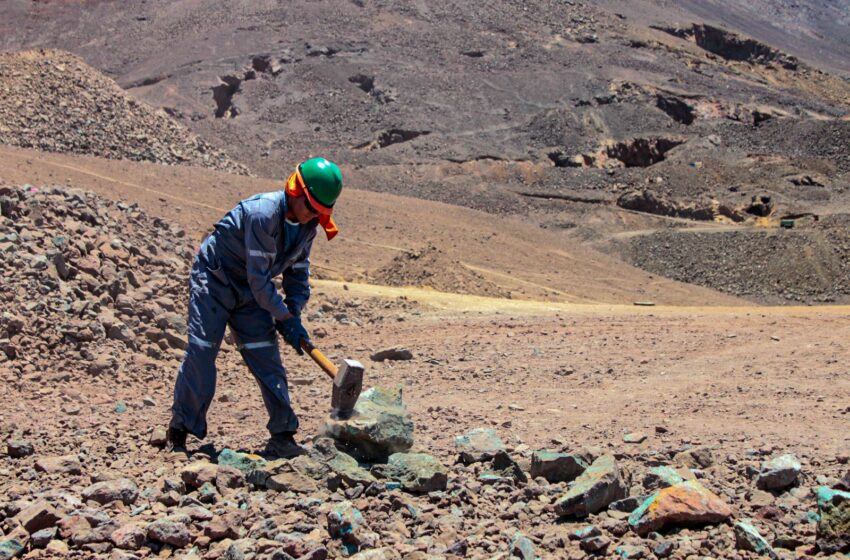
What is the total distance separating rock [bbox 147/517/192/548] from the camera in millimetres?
3912

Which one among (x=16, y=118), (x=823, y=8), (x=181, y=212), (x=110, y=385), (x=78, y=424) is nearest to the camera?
(x=78, y=424)

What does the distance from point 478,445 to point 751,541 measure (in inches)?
69.3

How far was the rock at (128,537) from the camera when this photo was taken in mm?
3855

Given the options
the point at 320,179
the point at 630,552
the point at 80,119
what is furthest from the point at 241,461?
the point at 80,119

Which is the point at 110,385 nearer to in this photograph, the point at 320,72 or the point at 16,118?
the point at 16,118

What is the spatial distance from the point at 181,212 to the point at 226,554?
15.7 m

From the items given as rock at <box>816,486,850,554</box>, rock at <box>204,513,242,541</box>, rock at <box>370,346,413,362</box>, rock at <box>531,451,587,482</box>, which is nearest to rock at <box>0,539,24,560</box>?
rock at <box>204,513,242,541</box>

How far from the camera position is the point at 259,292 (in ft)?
16.5

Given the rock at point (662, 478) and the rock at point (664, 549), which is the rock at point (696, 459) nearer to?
the rock at point (662, 478)

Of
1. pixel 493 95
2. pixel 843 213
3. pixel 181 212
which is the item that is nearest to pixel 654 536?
pixel 181 212

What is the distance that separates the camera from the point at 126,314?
8328 millimetres

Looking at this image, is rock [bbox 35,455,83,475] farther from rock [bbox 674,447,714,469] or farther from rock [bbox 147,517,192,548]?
rock [bbox 674,447,714,469]

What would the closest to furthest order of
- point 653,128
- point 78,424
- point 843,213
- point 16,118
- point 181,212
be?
point 78,424 → point 181,212 → point 16,118 → point 843,213 → point 653,128

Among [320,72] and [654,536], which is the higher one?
[654,536]
